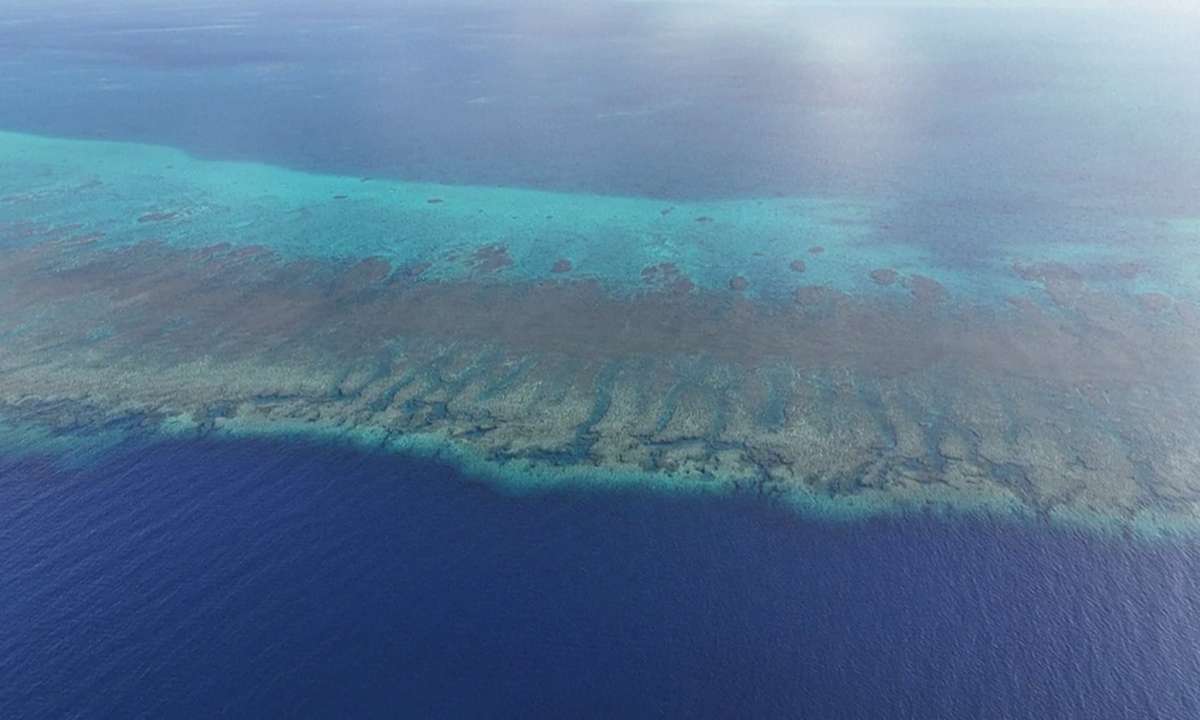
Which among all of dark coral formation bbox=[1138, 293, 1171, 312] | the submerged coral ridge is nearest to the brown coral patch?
the submerged coral ridge

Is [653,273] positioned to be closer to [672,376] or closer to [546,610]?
[672,376]

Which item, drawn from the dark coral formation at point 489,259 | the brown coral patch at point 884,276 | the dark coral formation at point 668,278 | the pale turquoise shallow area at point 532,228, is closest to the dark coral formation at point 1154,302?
the pale turquoise shallow area at point 532,228

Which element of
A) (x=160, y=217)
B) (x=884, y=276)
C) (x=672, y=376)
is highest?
(x=160, y=217)

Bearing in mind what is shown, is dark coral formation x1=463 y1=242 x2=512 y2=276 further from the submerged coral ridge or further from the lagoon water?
the submerged coral ridge

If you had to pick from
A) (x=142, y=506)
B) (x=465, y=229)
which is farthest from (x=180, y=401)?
(x=465, y=229)

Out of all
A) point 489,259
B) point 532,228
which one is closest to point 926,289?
point 532,228

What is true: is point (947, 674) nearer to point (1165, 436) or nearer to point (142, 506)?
point (1165, 436)
